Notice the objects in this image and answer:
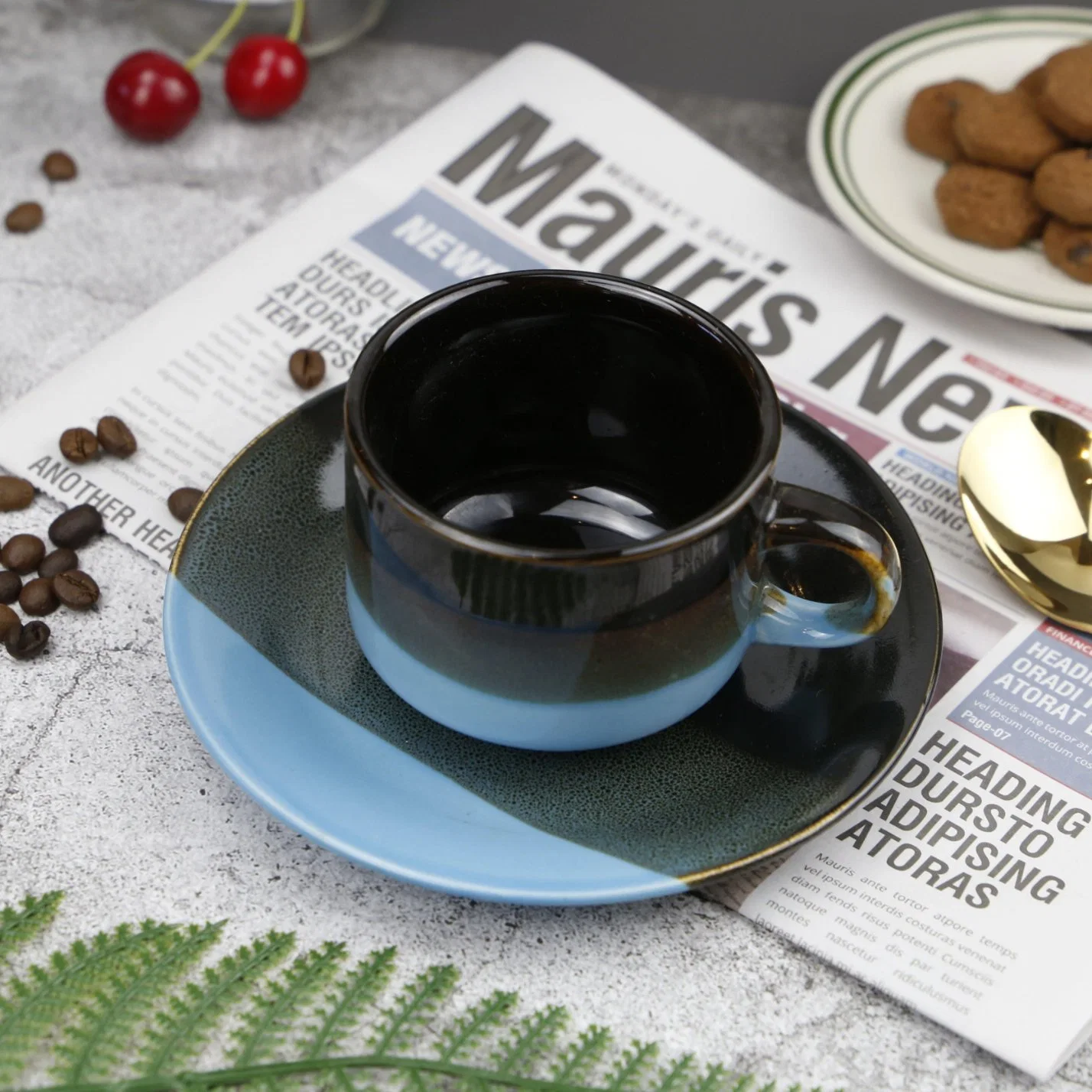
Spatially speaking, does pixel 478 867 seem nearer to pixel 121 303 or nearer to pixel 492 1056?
pixel 492 1056

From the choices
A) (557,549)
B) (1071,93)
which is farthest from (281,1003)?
(1071,93)

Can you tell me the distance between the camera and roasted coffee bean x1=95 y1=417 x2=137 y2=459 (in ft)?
2.73

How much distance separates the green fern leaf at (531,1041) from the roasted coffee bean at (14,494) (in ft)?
1.43

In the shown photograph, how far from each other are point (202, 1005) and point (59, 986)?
0.06 meters

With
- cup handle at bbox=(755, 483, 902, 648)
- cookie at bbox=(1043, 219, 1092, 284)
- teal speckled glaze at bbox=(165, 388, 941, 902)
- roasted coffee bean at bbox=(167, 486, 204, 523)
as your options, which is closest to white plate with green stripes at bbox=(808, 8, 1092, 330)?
cookie at bbox=(1043, 219, 1092, 284)

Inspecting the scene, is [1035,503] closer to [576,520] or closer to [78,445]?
[576,520]

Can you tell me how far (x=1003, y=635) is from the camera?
784mm

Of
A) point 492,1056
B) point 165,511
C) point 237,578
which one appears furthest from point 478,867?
point 165,511

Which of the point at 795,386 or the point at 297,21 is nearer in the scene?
the point at 795,386

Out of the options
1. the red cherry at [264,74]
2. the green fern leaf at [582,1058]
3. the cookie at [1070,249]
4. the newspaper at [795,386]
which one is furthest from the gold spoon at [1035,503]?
the red cherry at [264,74]

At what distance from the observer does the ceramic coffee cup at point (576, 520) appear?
0.55m

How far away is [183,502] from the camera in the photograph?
2.65 ft

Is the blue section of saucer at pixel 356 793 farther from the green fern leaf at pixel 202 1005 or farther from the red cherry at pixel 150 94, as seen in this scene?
the red cherry at pixel 150 94

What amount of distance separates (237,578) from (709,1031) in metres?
0.31
